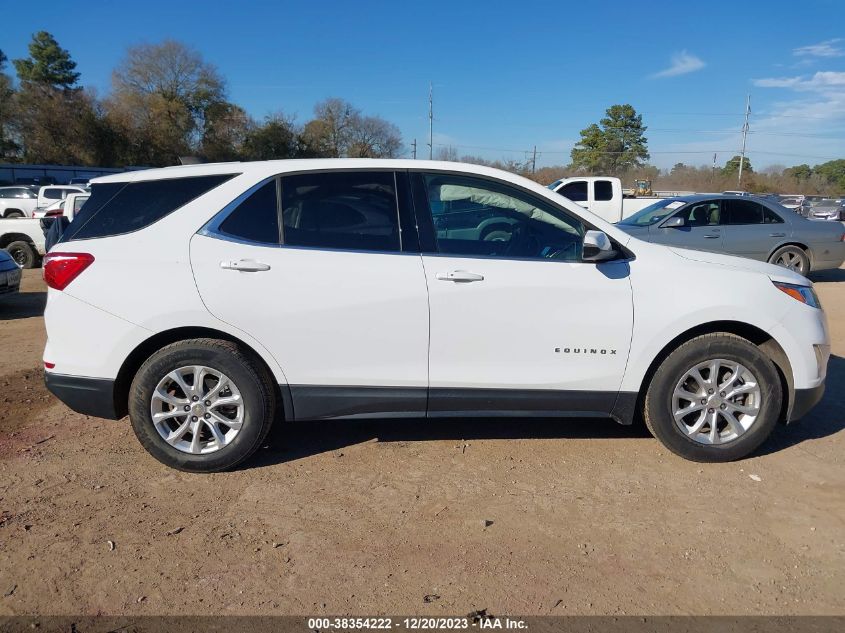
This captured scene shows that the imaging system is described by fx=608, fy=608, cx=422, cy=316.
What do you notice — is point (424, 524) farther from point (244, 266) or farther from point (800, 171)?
point (800, 171)

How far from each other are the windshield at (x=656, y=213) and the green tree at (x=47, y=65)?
218 feet

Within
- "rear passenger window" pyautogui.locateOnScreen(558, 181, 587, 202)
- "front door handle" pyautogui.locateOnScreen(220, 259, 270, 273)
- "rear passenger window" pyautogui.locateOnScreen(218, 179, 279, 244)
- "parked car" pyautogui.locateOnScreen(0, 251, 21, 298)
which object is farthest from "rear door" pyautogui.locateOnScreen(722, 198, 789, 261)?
"parked car" pyautogui.locateOnScreen(0, 251, 21, 298)

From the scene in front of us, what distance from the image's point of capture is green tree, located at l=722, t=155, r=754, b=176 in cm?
6838

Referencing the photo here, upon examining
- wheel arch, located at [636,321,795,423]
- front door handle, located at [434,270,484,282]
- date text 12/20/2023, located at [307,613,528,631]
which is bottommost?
date text 12/20/2023, located at [307,613,528,631]

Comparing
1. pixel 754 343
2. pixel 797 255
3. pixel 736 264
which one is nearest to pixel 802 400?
pixel 754 343

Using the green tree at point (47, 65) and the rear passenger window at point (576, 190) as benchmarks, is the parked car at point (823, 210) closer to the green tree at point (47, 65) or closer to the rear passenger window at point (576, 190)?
the rear passenger window at point (576, 190)

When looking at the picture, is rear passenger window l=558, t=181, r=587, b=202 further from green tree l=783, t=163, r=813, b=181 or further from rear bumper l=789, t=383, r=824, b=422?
green tree l=783, t=163, r=813, b=181

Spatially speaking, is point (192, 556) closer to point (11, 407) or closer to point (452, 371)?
point (452, 371)

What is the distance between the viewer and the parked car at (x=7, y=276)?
28.0 ft

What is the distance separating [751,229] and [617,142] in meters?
59.4

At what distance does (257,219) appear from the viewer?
3660mm

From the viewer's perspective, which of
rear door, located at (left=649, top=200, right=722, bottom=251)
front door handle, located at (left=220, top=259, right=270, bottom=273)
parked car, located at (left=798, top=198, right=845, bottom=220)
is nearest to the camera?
front door handle, located at (left=220, top=259, right=270, bottom=273)

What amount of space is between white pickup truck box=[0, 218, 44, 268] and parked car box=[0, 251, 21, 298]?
435 cm

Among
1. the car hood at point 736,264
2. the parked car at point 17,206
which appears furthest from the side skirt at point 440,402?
the parked car at point 17,206
